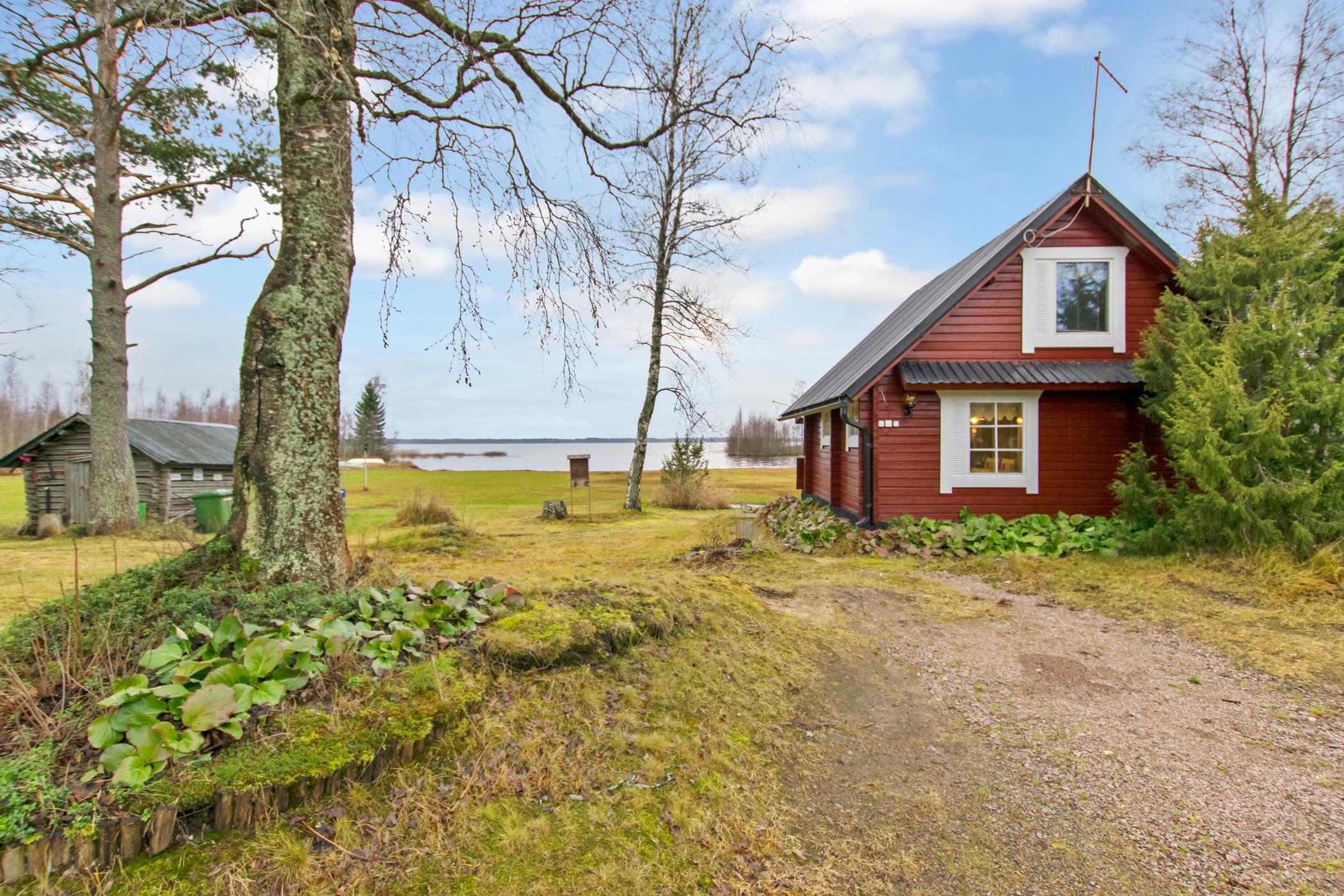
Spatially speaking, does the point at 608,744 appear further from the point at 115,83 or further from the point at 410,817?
the point at 115,83

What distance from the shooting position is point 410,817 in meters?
2.50

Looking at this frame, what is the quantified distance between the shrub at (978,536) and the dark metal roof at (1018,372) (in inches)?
85.3

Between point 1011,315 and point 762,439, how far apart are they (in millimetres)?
40247

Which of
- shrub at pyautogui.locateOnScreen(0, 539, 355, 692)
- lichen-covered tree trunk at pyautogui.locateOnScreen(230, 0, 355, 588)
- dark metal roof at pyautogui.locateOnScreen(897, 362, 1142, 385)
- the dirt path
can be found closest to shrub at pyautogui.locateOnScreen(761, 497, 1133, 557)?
dark metal roof at pyautogui.locateOnScreen(897, 362, 1142, 385)

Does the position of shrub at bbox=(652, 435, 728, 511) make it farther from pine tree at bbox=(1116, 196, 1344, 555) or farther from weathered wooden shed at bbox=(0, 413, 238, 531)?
pine tree at bbox=(1116, 196, 1344, 555)

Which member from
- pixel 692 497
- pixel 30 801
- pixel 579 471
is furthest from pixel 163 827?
pixel 692 497

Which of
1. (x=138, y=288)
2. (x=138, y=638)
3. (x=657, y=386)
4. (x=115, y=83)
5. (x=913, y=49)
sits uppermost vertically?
(x=115, y=83)

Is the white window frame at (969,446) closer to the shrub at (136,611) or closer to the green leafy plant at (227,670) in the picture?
the green leafy plant at (227,670)

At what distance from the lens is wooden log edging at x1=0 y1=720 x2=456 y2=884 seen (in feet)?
6.33

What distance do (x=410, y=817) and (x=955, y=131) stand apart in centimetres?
1026

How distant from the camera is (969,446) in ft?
33.1

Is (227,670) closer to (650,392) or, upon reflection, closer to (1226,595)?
(1226,595)

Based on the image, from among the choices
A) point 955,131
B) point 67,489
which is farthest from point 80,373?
point 955,131

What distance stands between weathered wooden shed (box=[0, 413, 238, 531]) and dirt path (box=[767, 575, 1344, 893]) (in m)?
16.6
